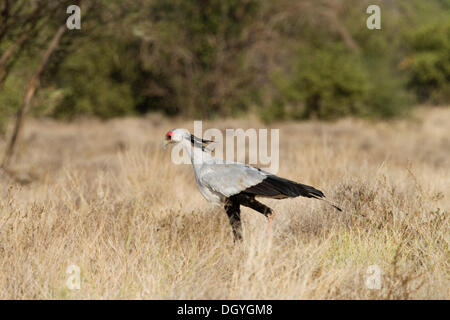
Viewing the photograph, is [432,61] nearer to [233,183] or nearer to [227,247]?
[227,247]

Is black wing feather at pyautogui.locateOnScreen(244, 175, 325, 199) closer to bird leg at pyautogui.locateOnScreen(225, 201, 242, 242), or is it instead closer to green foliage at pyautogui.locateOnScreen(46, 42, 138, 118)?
bird leg at pyautogui.locateOnScreen(225, 201, 242, 242)

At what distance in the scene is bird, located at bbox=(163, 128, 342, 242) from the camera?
148 inches

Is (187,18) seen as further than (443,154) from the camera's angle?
Yes

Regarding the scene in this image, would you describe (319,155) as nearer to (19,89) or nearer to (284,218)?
(284,218)

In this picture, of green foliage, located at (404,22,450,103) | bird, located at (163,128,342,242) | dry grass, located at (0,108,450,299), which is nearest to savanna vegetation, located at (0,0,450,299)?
dry grass, located at (0,108,450,299)

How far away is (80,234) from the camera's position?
14.2 ft

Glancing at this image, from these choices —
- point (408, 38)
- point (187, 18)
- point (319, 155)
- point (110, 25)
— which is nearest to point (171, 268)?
point (319, 155)

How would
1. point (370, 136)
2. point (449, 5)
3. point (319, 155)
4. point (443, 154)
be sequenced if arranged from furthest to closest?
point (449, 5) → point (370, 136) → point (443, 154) → point (319, 155)

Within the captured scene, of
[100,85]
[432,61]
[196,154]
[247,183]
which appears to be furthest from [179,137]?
[432,61]

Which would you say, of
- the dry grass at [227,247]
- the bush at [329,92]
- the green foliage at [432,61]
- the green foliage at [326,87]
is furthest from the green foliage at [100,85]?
the dry grass at [227,247]

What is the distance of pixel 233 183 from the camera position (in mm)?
3795

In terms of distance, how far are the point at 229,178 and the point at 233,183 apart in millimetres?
44

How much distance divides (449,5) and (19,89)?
27046 millimetres

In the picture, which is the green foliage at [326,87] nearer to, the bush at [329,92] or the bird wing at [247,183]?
the bush at [329,92]
